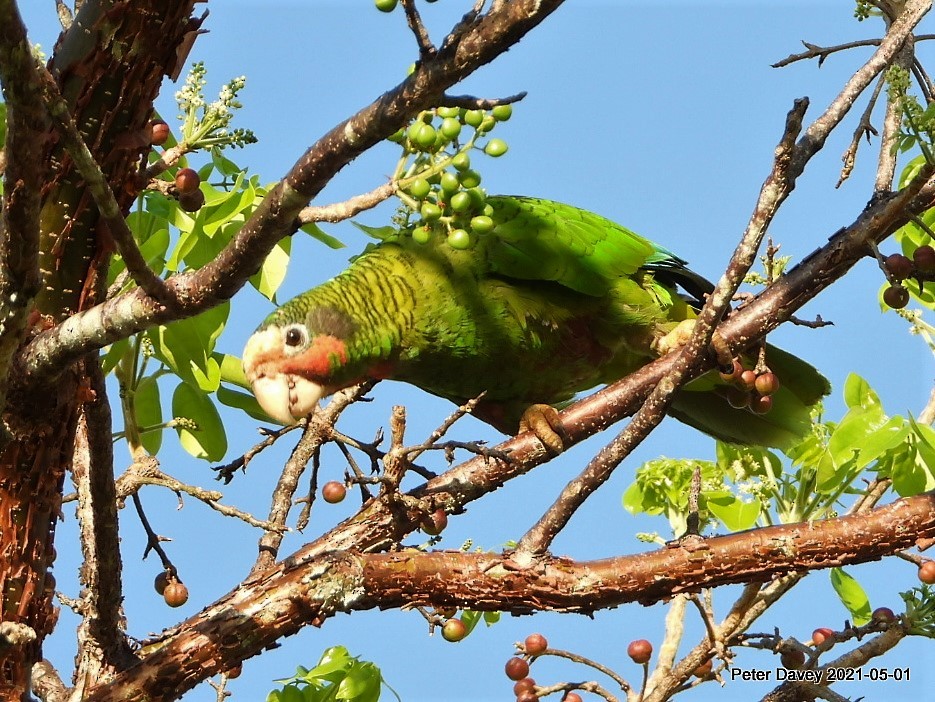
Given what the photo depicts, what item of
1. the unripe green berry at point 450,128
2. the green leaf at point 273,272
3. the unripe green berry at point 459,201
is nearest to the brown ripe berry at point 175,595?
the green leaf at point 273,272

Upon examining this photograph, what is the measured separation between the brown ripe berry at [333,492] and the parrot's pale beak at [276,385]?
0.31m

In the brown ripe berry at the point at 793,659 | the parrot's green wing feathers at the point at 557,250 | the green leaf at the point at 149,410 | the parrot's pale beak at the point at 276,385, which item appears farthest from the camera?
the parrot's green wing feathers at the point at 557,250

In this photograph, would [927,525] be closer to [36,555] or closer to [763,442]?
[763,442]

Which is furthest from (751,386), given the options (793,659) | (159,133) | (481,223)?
(159,133)

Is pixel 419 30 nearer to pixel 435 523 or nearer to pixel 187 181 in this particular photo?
pixel 187 181

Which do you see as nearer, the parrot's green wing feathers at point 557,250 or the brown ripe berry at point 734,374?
the brown ripe berry at point 734,374

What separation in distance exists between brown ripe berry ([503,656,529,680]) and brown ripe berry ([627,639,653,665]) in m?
0.34

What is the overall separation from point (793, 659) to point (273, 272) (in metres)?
1.98

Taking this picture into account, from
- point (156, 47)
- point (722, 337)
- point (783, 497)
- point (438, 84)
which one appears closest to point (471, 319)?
point (722, 337)

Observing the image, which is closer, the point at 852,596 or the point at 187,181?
the point at 187,181

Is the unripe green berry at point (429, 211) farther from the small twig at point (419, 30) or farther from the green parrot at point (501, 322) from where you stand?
the green parrot at point (501, 322)

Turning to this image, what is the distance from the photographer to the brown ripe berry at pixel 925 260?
2553 mm

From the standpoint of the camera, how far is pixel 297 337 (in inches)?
129

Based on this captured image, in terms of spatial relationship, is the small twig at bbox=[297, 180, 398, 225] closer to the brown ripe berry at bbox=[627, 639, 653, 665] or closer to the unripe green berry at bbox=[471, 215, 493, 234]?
the unripe green berry at bbox=[471, 215, 493, 234]
